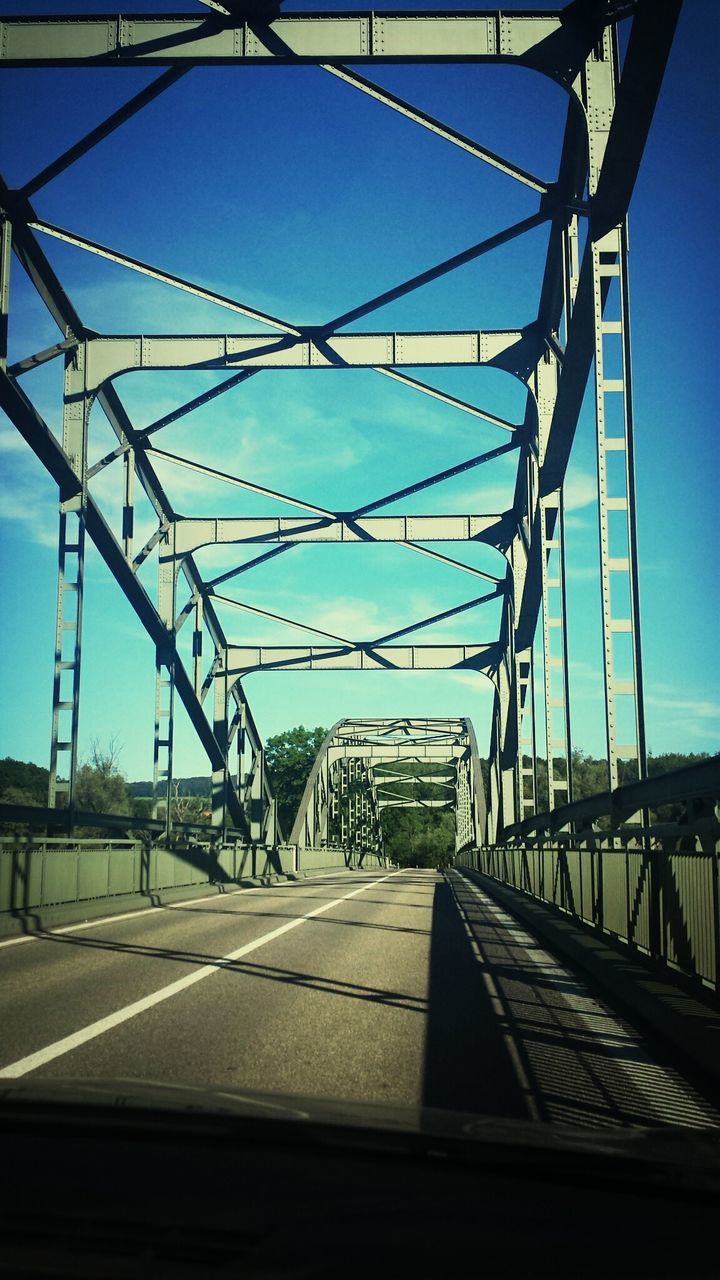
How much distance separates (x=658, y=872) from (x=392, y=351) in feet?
53.2

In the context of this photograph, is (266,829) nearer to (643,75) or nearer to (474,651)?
(474,651)

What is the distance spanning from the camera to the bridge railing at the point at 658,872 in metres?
7.04

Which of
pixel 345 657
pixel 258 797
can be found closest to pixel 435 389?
pixel 345 657

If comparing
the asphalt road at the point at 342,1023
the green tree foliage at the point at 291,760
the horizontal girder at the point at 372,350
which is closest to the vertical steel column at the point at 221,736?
the horizontal girder at the point at 372,350

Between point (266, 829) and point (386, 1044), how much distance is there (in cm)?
4646

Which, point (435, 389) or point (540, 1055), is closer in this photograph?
point (540, 1055)

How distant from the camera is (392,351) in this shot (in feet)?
74.2

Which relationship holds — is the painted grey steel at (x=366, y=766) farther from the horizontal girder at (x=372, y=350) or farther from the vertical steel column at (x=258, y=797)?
the horizontal girder at (x=372, y=350)

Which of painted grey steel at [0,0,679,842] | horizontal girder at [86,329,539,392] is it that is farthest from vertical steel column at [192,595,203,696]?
horizontal girder at [86,329,539,392]

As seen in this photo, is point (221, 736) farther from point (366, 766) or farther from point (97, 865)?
point (366, 766)

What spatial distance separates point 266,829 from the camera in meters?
52.5

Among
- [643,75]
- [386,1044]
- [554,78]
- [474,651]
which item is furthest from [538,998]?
[474,651]

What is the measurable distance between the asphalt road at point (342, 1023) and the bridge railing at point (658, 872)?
0.67m

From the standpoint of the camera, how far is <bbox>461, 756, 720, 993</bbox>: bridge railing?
7.04 m
